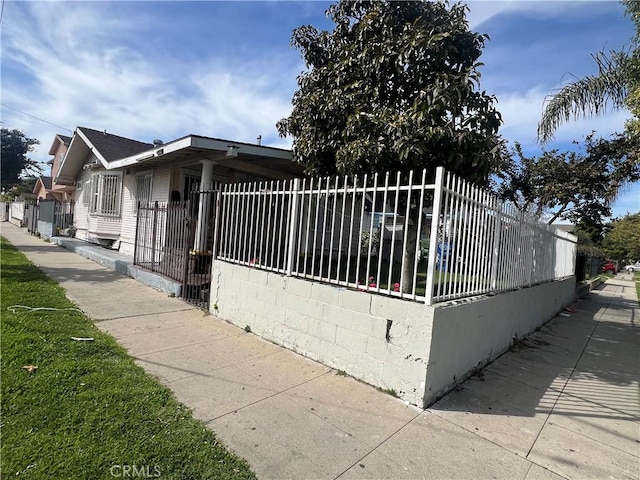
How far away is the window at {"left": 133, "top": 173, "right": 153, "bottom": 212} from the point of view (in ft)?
36.6

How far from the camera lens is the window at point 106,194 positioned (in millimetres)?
13008

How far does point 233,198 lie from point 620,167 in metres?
11.6

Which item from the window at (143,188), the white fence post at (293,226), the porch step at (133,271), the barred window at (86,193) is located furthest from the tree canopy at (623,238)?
the barred window at (86,193)

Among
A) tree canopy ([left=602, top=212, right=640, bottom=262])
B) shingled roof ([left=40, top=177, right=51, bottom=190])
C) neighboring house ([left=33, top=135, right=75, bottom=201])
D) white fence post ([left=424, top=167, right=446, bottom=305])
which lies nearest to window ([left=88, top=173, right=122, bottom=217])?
neighboring house ([left=33, top=135, right=75, bottom=201])

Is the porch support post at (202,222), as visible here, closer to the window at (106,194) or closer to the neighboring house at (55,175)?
the window at (106,194)

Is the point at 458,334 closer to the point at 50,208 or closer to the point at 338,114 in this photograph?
the point at 338,114

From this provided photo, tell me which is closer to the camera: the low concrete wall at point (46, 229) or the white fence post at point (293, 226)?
the white fence post at point (293, 226)

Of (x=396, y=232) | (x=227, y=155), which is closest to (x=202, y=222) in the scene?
(x=227, y=155)

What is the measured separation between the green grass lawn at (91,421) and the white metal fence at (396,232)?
2240mm

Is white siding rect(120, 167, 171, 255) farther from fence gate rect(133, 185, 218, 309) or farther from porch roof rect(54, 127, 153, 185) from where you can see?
fence gate rect(133, 185, 218, 309)

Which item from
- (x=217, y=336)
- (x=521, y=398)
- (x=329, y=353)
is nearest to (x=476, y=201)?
(x=521, y=398)

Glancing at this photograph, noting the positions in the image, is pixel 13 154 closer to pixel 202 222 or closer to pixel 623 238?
pixel 202 222

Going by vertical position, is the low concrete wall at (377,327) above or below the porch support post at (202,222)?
below

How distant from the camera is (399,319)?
367 cm
